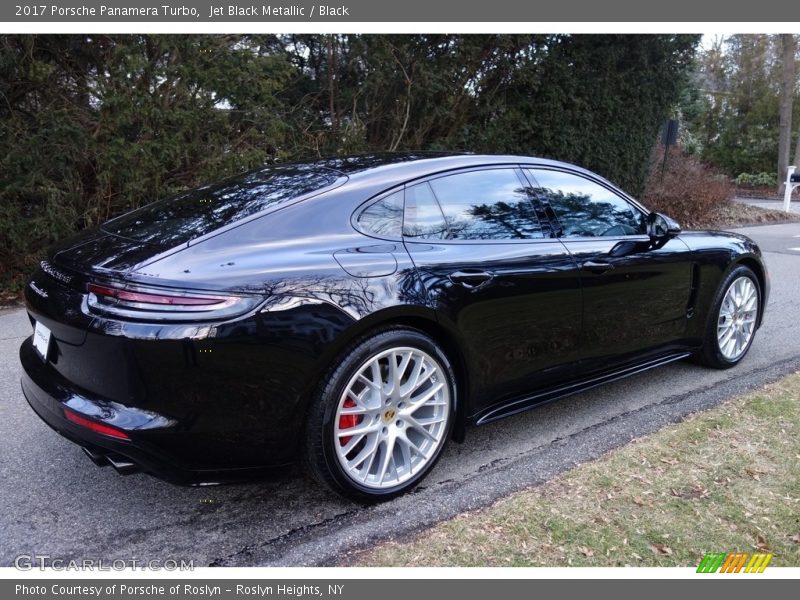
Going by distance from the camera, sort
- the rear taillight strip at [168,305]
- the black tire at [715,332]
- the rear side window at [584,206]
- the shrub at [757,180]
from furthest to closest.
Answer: the shrub at [757,180]
the black tire at [715,332]
the rear side window at [584,206]
the rear taillight strip at [168,305]

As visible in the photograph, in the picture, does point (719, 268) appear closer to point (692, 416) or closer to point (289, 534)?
point (692, 416)

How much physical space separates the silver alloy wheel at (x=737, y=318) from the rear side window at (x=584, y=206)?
1021 millimetres

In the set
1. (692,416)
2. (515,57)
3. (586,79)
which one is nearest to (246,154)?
(515,57)

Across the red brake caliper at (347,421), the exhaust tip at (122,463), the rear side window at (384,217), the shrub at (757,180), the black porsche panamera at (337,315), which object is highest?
the shrub at (757,180)

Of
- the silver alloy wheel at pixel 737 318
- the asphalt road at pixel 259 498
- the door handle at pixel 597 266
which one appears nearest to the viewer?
the asphalt road at pixel 259 498

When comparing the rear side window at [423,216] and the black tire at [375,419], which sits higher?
the rear side window at [423,216]

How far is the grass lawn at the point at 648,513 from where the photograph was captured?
8.23 feet

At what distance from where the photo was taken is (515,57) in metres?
10.9

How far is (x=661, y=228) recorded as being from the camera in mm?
4023

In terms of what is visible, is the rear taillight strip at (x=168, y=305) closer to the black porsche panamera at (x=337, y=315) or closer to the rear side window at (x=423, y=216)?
the black porsche panamera at (x=337, y=315)

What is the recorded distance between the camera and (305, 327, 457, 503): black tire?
2.61 metres

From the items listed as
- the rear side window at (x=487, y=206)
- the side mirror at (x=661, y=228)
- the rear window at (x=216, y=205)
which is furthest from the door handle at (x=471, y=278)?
the side mirror at (x=661, y=228)

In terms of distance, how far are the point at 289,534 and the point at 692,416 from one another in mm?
2413

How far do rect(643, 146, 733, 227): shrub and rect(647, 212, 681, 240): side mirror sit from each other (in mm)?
11317
